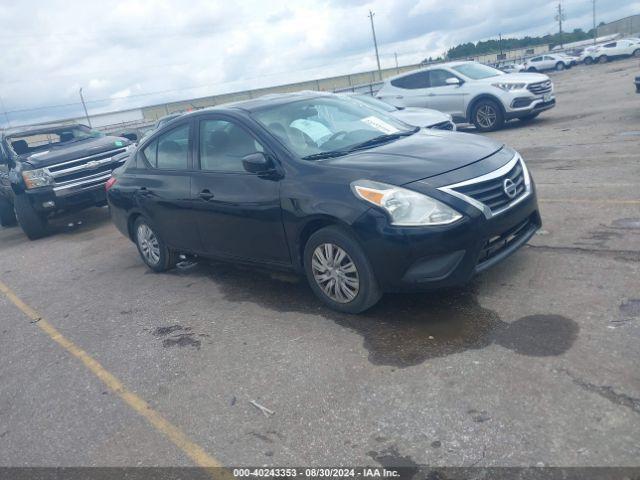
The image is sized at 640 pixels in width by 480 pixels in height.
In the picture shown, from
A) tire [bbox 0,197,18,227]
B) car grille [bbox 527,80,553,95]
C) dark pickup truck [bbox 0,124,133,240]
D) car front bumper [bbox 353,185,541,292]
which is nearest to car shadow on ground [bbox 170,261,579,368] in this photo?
car front bumper [bbox 353,185,541,292]

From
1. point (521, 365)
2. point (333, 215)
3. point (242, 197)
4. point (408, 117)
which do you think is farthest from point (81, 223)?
point (521, 365)

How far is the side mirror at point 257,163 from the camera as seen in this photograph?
452 centimetres

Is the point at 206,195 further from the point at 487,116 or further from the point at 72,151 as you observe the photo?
the point at 487,116

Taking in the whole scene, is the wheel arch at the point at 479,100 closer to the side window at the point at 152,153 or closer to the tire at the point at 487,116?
the tire at the point at 487,116

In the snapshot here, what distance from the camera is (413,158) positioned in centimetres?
436

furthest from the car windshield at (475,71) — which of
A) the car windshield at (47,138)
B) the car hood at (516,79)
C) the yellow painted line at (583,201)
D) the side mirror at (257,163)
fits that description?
the side mirror at (257,163)

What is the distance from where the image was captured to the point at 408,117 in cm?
991

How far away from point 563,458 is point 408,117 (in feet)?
26.1

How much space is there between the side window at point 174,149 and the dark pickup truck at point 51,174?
429 cm

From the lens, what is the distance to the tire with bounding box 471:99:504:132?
518 inches

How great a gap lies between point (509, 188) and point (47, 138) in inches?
374

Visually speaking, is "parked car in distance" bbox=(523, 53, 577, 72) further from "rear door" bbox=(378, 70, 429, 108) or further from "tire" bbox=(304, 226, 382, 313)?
"tire" bbox=(304, 226, 382, 313)

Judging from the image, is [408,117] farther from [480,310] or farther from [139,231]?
[480,310]

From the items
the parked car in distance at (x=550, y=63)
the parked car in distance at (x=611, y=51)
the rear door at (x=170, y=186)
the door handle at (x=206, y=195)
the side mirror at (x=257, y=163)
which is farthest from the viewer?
the parked car in distance at (x=550, y=63)
